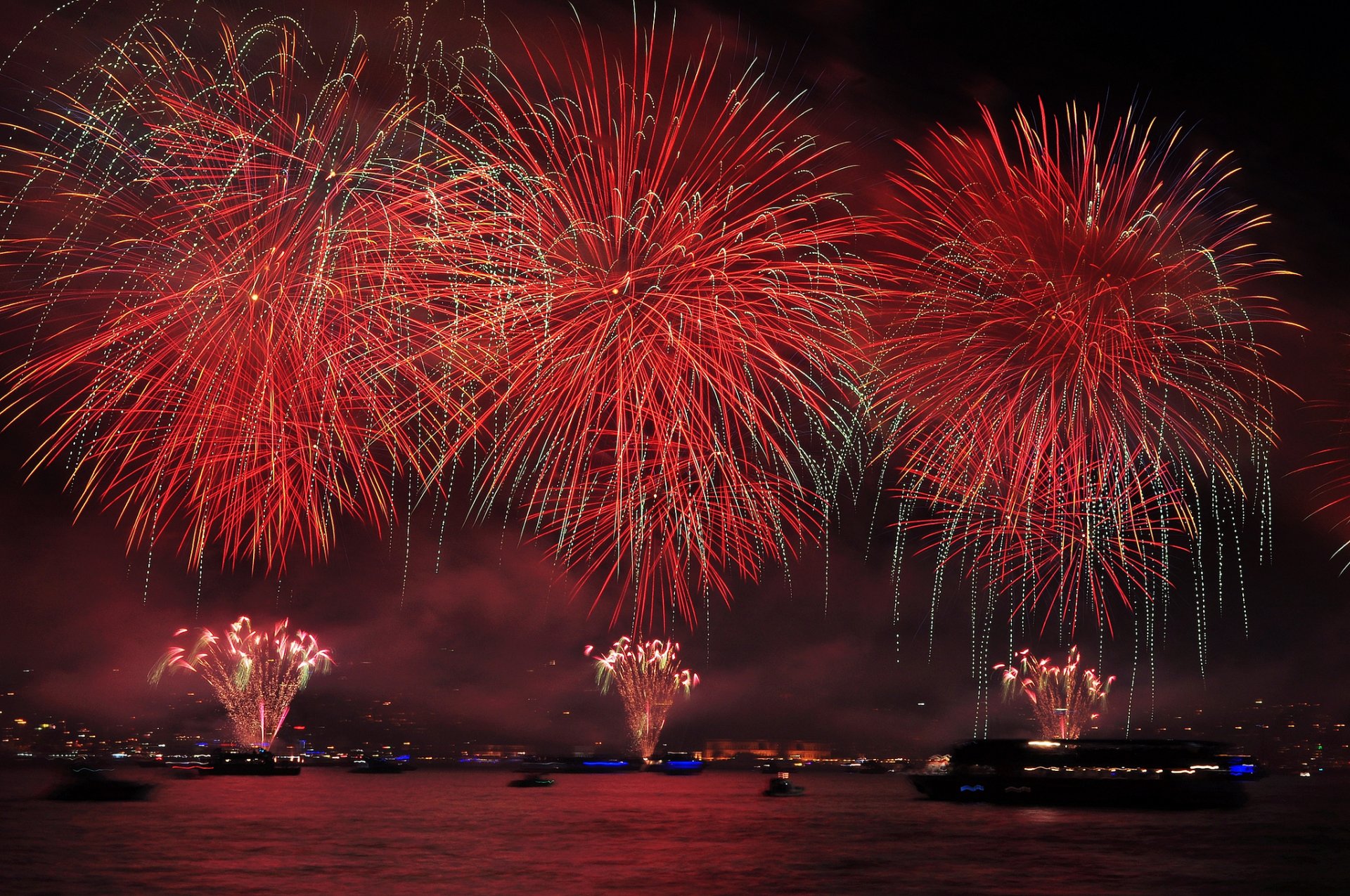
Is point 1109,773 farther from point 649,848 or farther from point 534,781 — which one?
point 534,781

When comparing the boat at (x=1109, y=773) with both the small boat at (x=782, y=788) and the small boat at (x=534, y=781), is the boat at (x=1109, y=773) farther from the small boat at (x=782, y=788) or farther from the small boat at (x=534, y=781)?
the small boat at (x=534, y=781)

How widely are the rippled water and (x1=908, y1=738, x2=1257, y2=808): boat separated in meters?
1.87

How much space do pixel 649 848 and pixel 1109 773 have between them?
169ft

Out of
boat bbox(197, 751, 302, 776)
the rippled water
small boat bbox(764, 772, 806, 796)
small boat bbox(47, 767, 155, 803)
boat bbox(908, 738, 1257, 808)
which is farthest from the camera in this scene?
boat bbox(197, 751, 302, 776)

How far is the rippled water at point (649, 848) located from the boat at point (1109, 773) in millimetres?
1870

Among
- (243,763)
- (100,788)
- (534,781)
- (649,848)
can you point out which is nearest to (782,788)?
(534,781)

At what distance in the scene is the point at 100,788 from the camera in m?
113

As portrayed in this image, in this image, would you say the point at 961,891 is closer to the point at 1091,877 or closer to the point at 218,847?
the point at 1091,877

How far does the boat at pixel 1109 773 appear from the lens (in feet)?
312

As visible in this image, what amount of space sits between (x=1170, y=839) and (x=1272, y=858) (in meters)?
8.85

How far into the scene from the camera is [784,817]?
305 ft

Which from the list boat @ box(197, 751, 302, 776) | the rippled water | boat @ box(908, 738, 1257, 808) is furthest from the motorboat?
boat @ box(908, 738, 1257, 808)

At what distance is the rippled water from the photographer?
4450cm

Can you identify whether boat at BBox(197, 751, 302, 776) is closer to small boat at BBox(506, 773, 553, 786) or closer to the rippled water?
small boat at BBox(506, 773, 553, 786)
